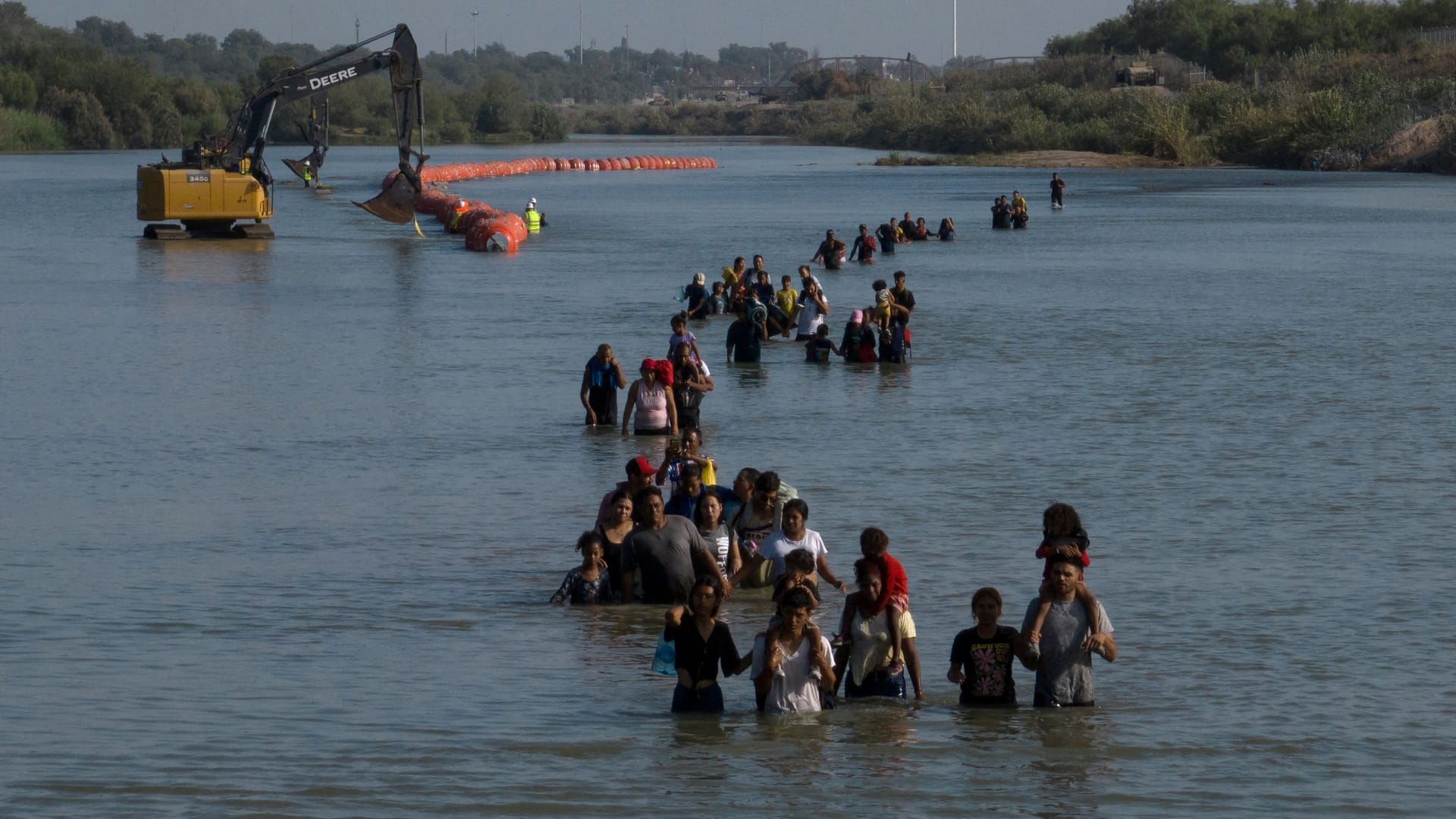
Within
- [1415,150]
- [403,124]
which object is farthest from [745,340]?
[1415,150]

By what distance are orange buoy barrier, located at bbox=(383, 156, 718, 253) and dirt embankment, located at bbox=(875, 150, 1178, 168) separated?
1499cm

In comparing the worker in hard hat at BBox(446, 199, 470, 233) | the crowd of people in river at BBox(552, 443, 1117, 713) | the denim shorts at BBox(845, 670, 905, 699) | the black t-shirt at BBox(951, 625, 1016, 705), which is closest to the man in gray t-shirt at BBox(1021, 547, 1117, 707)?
the crowd of people in river at BBox(552, 443, 1117, 713)

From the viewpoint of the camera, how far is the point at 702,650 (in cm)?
1036

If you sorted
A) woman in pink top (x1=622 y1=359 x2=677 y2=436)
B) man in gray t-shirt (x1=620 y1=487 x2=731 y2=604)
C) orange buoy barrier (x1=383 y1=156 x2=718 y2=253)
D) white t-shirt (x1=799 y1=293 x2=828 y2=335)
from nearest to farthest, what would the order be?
man in gray t-shirt (x1=620 y1=487 x2=731 y2=604), woman in pink top (x1=622 y1=359 x2=677 y2=436), white t-shirt (x1=799 y1=293 x2=828 y2=335), orange buoy barrier (x1=383 y1=156 x2=718 y2=253)

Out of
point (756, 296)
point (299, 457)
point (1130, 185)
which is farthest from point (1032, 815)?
point (1130, 185)

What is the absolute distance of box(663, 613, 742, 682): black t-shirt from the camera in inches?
403

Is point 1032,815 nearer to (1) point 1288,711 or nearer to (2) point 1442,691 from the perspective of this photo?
(1) point 1288,711

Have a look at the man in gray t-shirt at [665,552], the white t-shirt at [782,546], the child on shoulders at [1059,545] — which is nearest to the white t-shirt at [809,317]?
the man in gray t-shirt at [665,552]

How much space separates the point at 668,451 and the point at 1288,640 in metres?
4.97

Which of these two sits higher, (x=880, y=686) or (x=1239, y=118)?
(x=1239, y=118)

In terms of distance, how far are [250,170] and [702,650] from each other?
4580 centimetres

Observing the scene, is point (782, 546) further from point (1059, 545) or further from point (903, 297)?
point (903, 297)

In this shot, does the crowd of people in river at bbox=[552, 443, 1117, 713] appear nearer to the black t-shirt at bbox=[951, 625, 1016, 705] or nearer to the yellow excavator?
the black t-shirt at bbox=[951, 625, 1016, 705]

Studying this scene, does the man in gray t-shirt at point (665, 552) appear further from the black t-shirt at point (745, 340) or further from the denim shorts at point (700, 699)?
the black t-shirt at point (745, 340)
